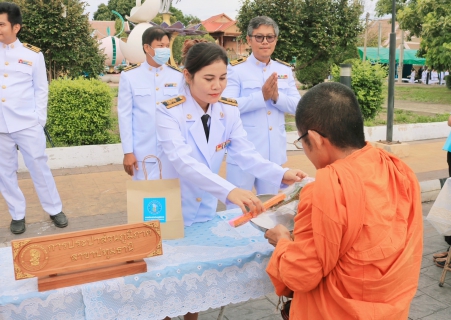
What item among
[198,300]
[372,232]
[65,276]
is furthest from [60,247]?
[372,232]

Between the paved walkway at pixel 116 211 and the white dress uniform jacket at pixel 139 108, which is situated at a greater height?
the white dress uniform jacket at pixel 139 108

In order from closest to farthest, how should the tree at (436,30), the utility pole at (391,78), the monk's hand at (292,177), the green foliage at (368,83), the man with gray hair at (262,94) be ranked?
the monk's hand at (292,177)
the man with gray hair at (262,94)
the utility pole at (391,78)
the green foliage at (368,83)
the tree at (436,30)

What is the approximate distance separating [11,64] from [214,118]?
260 cm

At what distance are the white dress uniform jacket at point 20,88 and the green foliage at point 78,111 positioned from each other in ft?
9.33

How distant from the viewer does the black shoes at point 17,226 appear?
14.7 ft

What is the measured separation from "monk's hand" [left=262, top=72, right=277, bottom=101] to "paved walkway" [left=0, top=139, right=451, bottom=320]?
1.47 meters

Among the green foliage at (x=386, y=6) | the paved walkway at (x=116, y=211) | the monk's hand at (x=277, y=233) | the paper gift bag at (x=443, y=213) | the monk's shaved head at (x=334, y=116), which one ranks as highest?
the green foliage at (x=386, y=6)

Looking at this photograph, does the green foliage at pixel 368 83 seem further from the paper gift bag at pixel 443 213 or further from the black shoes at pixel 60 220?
the black shoes at pixel 60 220

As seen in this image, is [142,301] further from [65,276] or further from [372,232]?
[372,232]

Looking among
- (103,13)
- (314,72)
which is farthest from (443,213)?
(103,13)

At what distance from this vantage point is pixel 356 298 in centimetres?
152

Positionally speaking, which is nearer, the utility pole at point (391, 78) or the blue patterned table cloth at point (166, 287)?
the blue patterned table cloth at point (166, 287)

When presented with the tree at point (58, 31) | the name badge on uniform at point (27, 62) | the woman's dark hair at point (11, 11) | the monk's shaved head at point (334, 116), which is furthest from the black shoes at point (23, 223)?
the tree at point (58, 31)

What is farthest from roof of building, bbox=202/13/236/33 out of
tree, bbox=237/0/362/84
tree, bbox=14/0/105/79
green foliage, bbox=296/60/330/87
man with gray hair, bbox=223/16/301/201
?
man with gray hair, bbox=223/16/301/201
